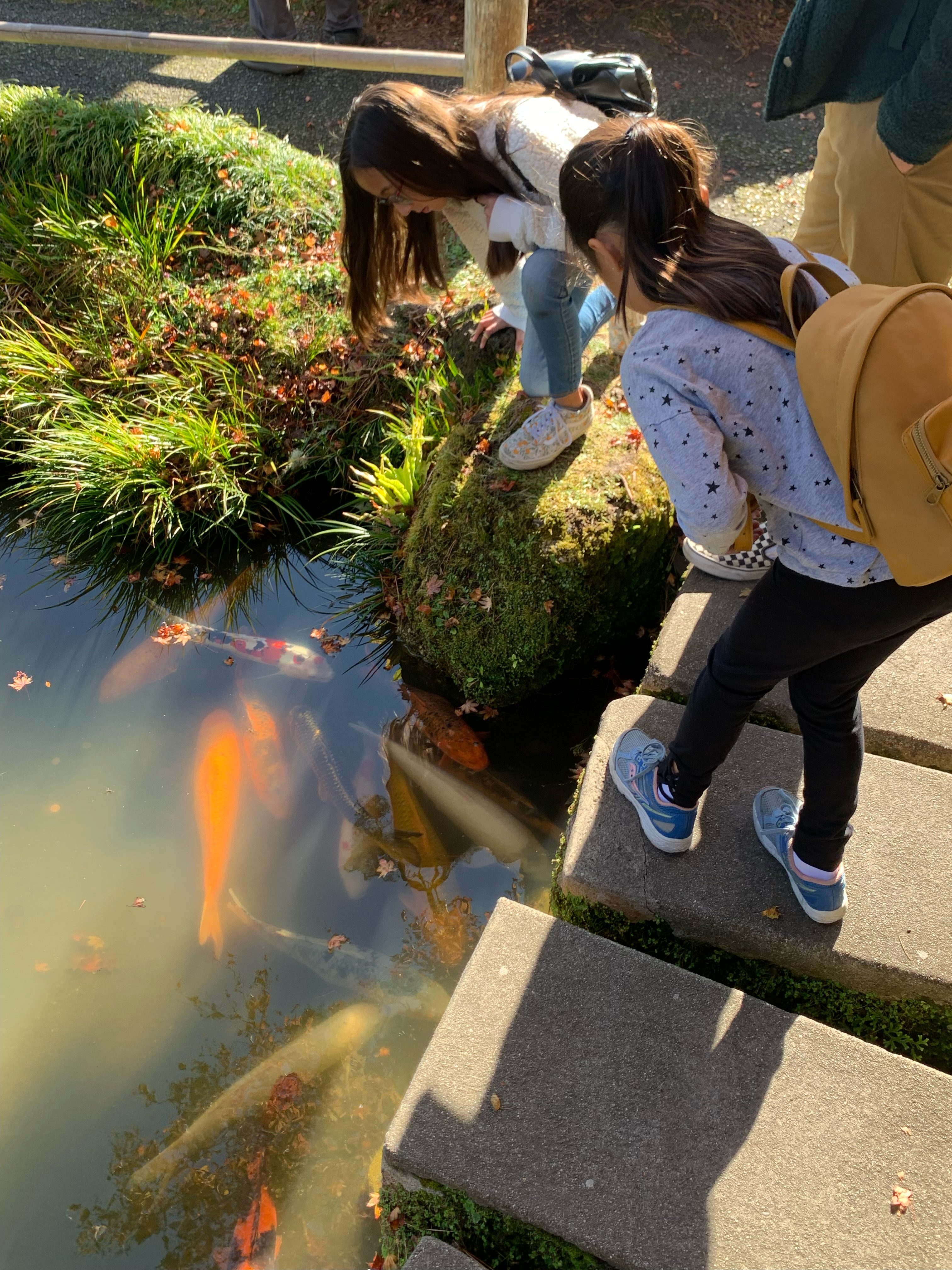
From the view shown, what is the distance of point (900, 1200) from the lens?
1552 mm

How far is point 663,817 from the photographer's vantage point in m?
2.03

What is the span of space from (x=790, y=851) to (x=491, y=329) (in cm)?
245

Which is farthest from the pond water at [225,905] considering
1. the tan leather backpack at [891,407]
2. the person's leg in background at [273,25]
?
the person's leg in background at [273,25]

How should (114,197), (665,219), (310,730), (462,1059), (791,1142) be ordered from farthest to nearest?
(114,197) < (310,730) < (462,1059) < (791,1142) < (665,219)

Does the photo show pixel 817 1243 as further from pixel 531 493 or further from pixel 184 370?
pixel 184 370

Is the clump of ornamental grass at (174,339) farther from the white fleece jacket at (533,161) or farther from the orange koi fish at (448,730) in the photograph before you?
the white fleece jacket at (533,161)

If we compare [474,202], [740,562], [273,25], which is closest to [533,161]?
[474,202]

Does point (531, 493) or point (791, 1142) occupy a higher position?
point (531, 493)

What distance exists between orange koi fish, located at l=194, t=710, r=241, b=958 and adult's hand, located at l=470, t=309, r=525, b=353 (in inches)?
74.7

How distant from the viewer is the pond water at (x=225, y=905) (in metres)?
2.23

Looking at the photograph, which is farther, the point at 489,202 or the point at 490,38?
the point at 490,38

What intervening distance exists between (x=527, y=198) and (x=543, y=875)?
6.81ft

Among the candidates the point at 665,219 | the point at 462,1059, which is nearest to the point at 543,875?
the point at 462,1059

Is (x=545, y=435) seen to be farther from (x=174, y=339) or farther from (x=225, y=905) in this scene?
(x=174, y=339)
